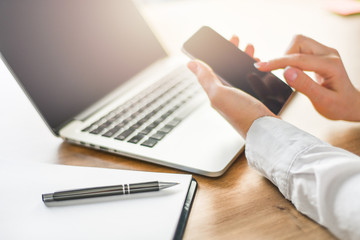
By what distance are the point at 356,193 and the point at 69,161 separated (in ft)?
1.39

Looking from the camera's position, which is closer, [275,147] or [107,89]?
[275,147]

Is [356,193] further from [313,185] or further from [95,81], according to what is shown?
[95,81]

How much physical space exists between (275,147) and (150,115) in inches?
9.8

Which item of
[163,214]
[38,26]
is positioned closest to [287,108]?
[163,214]

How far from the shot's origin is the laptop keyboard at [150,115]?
560mm

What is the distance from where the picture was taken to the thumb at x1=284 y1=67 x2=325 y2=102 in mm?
547

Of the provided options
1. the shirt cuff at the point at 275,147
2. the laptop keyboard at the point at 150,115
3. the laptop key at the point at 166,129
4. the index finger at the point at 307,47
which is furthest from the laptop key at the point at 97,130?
the index finger at the point at 307,47

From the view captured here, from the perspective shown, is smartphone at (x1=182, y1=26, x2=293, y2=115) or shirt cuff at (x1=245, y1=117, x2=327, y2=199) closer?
shirt cuff at (x1=245, y1=117, x2=327, y2=199)

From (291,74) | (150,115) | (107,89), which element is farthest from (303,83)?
(107,89)

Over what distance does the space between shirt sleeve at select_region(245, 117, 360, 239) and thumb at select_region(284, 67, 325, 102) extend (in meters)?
0.12

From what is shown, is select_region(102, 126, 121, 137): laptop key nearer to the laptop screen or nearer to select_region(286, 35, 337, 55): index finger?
the laptop screen

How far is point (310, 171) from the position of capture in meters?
0.39

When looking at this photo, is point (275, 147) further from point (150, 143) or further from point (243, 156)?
point (150, 143)

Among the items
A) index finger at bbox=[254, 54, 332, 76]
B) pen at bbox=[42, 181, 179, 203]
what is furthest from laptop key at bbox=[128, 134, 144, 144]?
index finger at bbox=[254, 54, 332, 76]
